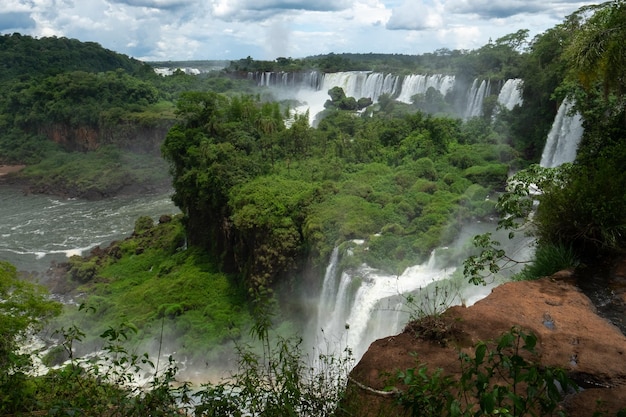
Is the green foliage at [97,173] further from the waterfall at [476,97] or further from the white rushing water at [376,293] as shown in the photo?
the white rushing water at [376,293]

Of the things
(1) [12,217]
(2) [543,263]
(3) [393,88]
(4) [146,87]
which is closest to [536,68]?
(3) [393,88]

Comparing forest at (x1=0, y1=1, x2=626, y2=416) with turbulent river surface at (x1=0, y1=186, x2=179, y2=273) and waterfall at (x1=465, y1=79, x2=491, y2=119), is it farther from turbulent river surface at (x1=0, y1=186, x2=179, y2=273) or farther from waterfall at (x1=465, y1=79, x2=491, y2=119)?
turbulent river surface at (x1=0, y1=186, x2=179, y2=273)

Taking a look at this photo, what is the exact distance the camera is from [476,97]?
2853 cm

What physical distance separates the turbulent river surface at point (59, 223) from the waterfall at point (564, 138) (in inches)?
907

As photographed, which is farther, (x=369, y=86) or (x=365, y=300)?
(x=369, y=86)

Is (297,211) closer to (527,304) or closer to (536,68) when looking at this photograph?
(527,304)

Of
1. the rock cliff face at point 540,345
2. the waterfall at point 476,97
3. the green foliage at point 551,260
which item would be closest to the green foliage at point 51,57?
the waterfall at point 476,97

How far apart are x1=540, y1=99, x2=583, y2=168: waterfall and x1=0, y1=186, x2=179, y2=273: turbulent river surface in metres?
23.0

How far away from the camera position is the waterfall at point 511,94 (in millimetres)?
24952

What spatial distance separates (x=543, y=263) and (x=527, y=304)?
130 centimetres

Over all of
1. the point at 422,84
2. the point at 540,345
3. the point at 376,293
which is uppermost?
the point at 422,84

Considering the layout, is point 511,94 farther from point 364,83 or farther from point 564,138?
point 364,83

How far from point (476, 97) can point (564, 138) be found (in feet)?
37.5

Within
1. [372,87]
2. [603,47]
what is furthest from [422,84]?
[603,47]
